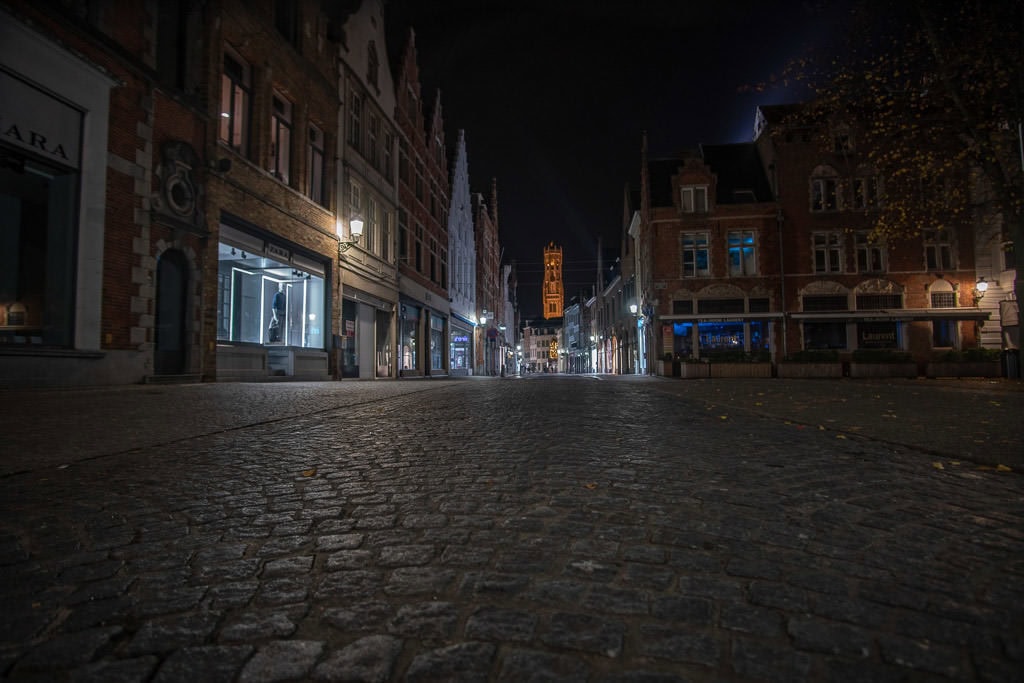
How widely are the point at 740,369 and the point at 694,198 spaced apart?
11936 millimetres

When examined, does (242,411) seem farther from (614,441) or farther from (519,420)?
(614,441)

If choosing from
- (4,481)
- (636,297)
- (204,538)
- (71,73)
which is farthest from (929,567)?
(636,297)

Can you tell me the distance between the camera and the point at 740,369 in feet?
74.7

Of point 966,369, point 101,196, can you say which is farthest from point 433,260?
point 966,369

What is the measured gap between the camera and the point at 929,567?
165 cm

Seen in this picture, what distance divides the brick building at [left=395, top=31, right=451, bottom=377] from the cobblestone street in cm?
2171

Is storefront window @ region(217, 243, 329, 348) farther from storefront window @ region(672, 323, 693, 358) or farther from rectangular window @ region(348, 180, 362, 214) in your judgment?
storefront window @ region(672, 323, 693, 358)

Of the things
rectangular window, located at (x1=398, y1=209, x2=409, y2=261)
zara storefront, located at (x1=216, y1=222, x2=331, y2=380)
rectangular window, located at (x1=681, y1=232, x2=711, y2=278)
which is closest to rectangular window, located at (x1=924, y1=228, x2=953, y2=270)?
rectangular window, located at (x1=681, y1=232, x2=711, y2=278)

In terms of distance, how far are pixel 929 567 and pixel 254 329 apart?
50.1 ft

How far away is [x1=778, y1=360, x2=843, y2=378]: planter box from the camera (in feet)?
73.4

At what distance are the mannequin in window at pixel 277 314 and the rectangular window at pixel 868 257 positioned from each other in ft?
90.7

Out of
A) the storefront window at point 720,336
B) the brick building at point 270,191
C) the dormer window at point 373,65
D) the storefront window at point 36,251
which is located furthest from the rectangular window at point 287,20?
the storefront window at point 720,336

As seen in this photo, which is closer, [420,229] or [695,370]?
[695,370]

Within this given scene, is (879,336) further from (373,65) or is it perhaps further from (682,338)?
(373,65)
